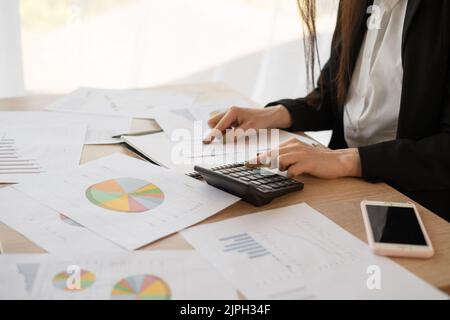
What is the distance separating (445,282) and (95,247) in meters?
0.41

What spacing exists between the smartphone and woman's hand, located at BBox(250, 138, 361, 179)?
11 centimetres

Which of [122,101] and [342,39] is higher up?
[342,39]

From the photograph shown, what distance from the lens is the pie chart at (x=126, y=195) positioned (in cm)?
68

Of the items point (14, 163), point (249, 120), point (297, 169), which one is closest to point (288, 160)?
point (297, 169)

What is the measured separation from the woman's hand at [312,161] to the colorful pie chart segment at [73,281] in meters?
0.36

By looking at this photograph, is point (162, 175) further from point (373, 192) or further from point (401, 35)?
point (401, 35)

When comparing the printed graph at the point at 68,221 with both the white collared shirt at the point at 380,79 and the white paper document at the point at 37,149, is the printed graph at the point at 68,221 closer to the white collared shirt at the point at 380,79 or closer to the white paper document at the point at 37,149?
the white paper document at the point at 37,149

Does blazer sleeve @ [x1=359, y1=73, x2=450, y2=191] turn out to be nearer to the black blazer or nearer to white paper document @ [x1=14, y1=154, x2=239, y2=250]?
the black blazer

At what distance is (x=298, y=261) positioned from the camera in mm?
574

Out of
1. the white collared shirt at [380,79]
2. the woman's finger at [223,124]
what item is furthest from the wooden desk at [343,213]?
the white collared shirt at [380,79]

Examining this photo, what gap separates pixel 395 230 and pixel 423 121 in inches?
14.9

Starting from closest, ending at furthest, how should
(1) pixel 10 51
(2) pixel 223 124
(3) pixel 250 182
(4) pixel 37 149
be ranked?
(3) pixel 250 182 → (4) pixel 37 149 → (2) pixel 223 124 → (1) pixel 10 51

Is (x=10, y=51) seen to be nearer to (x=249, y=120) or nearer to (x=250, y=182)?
(x=249, y=120)

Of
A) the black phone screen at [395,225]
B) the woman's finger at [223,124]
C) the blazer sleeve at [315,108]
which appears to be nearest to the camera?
the black phone screen at [395,225]
